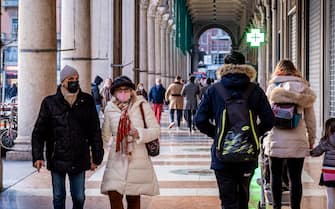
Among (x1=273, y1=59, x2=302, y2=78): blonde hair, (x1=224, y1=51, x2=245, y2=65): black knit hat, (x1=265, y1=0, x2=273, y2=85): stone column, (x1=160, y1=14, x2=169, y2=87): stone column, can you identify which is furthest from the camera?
(x1=160, y1=14, x2=169, y2=87): stone column

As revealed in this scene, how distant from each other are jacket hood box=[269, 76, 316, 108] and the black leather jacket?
5.97 feet

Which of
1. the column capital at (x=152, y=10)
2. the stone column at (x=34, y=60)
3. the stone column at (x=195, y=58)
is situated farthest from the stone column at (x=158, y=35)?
the stone column at (x=195, y=58)

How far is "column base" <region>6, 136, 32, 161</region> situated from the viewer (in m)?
13.1

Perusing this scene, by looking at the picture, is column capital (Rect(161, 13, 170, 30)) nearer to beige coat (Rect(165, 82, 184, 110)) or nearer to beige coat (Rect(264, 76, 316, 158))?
beige coat (Rect(165, 82, 184, 110))

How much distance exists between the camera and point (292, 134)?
7219mm

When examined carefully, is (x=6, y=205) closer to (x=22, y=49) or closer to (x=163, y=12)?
(x=22, y=49)

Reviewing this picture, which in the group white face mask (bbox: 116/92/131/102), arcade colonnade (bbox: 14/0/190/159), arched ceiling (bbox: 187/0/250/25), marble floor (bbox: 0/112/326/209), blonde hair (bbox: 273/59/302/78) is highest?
arched ceiling (bbox: 187/0/250/25)

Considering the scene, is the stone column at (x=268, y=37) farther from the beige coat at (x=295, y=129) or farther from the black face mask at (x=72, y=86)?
the black face mask at (x=72, y=86)

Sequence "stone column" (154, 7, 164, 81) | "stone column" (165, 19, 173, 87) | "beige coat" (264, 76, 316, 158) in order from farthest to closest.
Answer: "stone column" (165, 19, 173, 87), "stone column" (154, 7, 164, 81), "beige coat" (264, 76, 316, 158)

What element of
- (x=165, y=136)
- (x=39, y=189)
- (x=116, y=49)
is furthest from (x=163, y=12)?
(x=39, y=189)

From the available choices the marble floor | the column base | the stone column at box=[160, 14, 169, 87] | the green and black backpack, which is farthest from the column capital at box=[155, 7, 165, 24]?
the green and black backpack

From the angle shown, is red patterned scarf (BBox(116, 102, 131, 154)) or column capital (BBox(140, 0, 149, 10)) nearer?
red patterned scarf (BBox(116, 102, 131, 154))

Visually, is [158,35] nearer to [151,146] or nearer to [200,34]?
[151,146]

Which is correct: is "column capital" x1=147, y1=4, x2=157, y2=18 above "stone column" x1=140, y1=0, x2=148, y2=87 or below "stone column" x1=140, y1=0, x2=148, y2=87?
above
